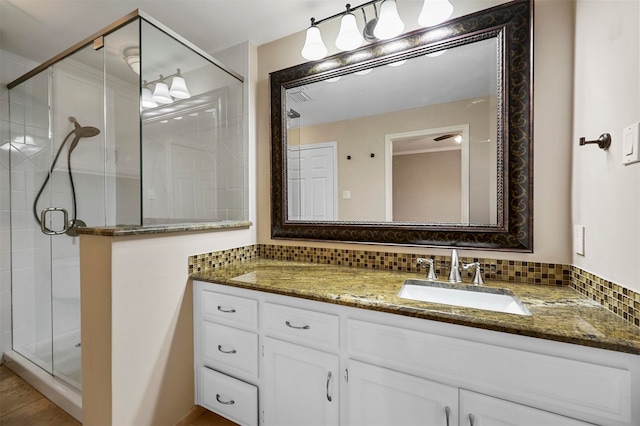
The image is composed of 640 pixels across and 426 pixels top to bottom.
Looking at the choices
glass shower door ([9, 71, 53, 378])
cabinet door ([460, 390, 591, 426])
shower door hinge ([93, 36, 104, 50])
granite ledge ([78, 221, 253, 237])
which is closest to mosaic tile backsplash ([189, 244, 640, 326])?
granite ledge ([78, 221, 253, 237])

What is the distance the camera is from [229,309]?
4.54 ft

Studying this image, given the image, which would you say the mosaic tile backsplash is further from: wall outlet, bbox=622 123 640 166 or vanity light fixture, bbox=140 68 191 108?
vanity light fixture, bbox=140 68 191 108

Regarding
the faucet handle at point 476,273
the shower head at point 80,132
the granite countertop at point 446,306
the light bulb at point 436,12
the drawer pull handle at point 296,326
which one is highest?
the light bulb at point 436,12

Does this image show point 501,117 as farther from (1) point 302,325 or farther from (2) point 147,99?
(2) point 147,99

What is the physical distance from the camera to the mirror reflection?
1.33 metres

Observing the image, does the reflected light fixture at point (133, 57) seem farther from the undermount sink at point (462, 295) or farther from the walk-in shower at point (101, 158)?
the undermount sink at point (462, 295)

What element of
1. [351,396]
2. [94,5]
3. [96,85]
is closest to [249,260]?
[351,396]

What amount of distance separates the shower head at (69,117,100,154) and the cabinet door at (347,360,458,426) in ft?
7.47

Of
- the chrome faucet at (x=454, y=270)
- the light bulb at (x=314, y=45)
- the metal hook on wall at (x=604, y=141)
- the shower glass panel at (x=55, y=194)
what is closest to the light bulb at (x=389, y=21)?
the light bulb at (x=314, y=45)

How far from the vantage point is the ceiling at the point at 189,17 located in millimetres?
1537

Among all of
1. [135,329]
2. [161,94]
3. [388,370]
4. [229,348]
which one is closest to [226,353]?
[229,348]

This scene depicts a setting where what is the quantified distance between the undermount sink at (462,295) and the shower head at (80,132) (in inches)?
90.8

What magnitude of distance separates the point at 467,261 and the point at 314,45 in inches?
56.0

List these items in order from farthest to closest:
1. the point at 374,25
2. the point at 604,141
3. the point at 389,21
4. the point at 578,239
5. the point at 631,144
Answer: the point at 374,25 < the point at 389,21 < the point at 578,239 < the point at 604,141 < the point at 631,144
